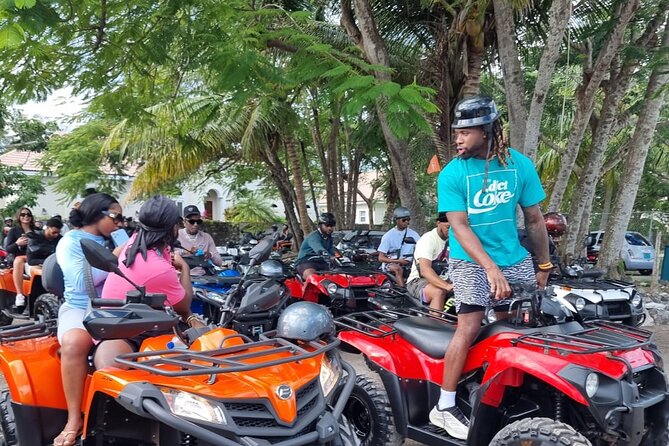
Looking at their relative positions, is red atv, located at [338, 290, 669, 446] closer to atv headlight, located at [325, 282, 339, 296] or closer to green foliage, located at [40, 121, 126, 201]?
atv headlight, located at [325, 282, 339, 296]

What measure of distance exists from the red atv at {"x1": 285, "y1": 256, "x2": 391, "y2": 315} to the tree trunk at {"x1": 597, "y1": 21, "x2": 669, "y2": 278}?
15.5ft

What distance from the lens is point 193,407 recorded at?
2660 mm

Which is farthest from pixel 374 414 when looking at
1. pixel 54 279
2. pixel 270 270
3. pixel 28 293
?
pixel 28 293

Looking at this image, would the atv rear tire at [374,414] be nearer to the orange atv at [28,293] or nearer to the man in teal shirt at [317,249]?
the orange atv at [28,293]

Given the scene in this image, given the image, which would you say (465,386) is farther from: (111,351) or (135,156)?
(135,156)

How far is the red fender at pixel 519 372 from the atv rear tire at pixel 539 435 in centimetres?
16

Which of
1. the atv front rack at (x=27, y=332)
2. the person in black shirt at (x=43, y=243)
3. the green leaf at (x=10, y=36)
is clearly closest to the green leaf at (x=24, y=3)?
the green leaf at (x=10, y=36)

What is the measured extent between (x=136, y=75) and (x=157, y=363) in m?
6.54

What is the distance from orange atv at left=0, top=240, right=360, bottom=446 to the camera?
269 centimetres

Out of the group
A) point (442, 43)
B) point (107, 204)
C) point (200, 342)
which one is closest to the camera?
point (200, 342)

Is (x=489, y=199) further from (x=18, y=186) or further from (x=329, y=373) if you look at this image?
(x=18, y=186)

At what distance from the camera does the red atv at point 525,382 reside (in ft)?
11.0

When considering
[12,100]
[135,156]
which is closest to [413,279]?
[12,100]

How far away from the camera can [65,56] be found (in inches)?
297
